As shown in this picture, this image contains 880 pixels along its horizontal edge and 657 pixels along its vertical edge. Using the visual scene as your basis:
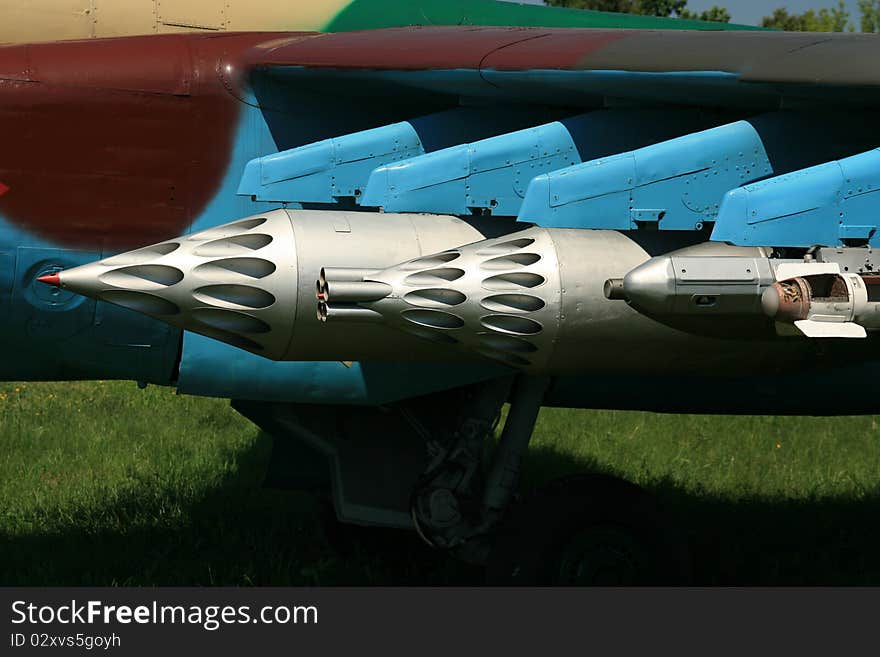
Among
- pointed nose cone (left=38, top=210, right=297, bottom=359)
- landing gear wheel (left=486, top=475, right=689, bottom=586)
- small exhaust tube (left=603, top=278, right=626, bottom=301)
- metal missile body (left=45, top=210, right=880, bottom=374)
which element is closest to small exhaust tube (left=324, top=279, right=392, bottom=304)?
metal missile body (left=45, top=210, right=880, bottom=374)

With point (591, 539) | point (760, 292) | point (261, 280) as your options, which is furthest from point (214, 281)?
point (591, 539)

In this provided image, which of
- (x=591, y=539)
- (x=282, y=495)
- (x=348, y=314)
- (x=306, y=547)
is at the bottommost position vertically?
(x=282, y=495)

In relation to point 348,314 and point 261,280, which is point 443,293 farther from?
point 261,280

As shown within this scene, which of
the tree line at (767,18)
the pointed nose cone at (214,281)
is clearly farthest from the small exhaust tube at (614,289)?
the tree line at (767,18)

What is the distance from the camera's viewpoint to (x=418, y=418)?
281 inches

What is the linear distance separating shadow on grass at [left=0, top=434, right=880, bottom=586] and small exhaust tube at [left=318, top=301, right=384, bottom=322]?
10.3 ft

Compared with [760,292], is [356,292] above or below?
below

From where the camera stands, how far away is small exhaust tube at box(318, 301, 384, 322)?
16.9 feet

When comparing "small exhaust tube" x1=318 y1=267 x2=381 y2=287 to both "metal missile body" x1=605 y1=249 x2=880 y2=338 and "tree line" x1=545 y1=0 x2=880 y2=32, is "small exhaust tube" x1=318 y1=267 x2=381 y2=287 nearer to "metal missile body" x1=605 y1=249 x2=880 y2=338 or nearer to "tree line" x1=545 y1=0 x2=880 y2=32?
"metal missile body" x1=605 y1=249 x2=880 y2=338

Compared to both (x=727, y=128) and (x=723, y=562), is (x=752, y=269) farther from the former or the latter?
(x=723, y=562)

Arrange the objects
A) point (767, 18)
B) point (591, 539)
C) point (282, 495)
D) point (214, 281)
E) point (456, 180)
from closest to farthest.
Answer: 1. point (214, 281)
2. point (456, 180)
3. point (591, 539)
4. point (282, 495)
5. point (767, 18)

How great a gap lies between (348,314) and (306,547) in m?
4.14

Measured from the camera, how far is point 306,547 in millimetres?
8938
